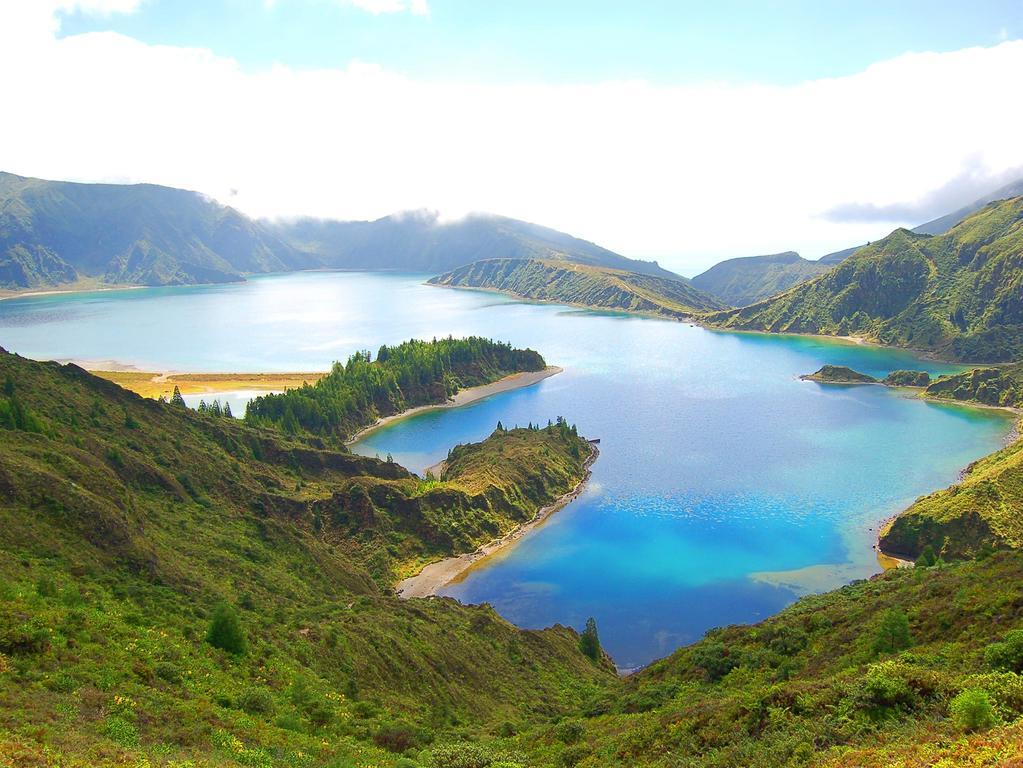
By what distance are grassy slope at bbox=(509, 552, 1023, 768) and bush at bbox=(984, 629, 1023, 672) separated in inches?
21.3

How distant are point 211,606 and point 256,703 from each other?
1442 centimetres

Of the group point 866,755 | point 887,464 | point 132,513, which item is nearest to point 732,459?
point 887,464

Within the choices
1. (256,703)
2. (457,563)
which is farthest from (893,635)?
(457,563)

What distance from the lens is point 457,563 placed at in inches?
3654

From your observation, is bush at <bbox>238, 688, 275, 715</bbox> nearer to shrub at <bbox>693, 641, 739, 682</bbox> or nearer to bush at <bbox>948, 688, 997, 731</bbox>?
shrub at <bbox>693, 641, 739, 682</bbox>

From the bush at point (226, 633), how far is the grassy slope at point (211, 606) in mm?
1048

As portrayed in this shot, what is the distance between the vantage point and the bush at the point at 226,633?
45000 mm

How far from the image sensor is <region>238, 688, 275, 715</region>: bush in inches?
1513

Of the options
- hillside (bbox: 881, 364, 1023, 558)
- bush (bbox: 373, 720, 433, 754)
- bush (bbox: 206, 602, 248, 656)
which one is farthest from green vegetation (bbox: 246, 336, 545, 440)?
hillside (bbox: 881, 364, 1023, 558)

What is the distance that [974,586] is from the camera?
45656 mm

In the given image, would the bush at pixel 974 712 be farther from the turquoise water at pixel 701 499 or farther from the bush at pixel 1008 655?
the turquoise water at pixel 701 499

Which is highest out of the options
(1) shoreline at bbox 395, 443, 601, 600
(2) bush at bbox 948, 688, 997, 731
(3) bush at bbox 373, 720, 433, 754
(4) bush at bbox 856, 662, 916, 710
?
(2) bush at bbox 948, 688, 997, 731

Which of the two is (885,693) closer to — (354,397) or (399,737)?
(399,737)

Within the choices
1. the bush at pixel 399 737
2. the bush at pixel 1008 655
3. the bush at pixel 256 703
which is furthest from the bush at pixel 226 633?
the bush at pixel 1008 655
